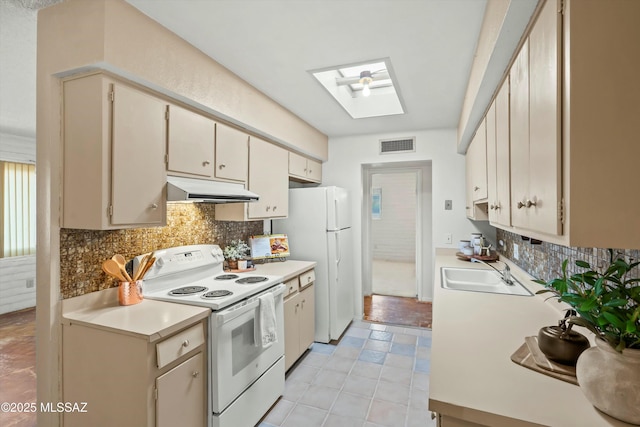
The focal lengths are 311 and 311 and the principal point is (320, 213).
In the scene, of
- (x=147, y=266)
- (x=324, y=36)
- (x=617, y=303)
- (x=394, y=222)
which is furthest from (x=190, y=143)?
(x=394, y=222)

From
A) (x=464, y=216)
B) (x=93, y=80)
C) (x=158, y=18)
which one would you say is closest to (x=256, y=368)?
(x=93, y=80)

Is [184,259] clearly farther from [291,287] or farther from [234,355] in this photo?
[291,287]

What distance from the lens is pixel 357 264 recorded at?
413 centimetres

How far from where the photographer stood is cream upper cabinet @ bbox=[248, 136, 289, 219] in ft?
9.11

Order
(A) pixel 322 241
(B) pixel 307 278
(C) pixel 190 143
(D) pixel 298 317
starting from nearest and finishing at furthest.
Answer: (C) pixel 190 143, (D) pixel 298 317, (B) pixel 307 278, (A) pixel 322 241

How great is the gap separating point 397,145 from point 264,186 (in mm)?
1938

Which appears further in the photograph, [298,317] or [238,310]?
[298,317]

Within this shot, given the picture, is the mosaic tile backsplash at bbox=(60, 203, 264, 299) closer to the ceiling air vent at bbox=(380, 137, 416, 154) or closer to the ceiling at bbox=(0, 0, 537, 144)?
the ceiling at bbox=(0, 0, 537, 144)

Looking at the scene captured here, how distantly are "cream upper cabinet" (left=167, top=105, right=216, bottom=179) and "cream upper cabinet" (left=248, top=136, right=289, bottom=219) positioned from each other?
1.74 ft

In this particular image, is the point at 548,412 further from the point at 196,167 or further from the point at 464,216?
the point at 464,216

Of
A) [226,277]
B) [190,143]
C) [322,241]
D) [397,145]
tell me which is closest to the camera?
[190,143]

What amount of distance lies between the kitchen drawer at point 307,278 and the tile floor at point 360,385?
73 cm

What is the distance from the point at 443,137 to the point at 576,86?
318 cm

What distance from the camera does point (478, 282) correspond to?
9.02 feet
